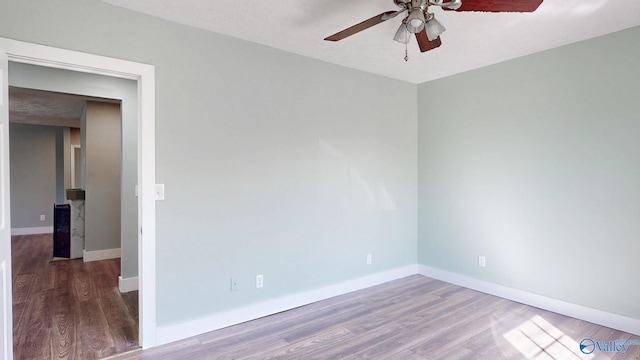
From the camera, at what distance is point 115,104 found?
508cm

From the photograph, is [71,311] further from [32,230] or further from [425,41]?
[32,230]

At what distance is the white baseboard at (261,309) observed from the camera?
2658 mm

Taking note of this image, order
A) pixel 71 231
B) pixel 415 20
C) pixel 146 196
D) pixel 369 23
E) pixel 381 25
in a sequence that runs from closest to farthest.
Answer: pixel 415 20
pixel 369 23
pixel 146 196
pixel 381 25
pixel 71 231

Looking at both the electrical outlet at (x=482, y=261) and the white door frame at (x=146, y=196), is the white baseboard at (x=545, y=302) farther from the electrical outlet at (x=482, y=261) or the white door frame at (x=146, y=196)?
the white door frame at (x=146, y=196)

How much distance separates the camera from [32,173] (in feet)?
25.5

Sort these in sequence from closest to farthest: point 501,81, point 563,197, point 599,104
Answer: point 599,104 → point 563,197 → point 501,81

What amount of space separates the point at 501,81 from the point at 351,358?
3.05 metres

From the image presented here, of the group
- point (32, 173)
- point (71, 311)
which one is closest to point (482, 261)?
point (71, 311)

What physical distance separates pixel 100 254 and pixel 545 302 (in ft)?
18.7

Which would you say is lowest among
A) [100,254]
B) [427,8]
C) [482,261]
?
[100,254]

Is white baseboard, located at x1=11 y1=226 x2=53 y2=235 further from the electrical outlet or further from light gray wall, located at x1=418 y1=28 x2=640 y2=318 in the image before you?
the electrical outlet

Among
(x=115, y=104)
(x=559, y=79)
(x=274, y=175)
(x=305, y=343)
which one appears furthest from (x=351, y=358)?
(x=115, y=104)

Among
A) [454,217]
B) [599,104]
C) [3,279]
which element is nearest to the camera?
[3,279]

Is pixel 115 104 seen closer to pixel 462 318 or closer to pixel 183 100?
pixel 183 100
